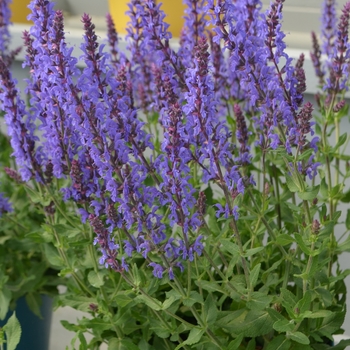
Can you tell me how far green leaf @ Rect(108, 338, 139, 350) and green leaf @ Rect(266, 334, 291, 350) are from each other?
186mm

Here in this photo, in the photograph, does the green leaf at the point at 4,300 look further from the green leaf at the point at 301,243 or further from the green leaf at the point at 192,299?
the green leaf at the point at 301,243

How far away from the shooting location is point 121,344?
89 cm

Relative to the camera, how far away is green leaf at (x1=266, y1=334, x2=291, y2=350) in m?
0.82

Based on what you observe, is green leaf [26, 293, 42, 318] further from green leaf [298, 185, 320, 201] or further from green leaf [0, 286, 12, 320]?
green leaf [298, 185, 320, 201]

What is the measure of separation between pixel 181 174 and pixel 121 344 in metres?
0.29

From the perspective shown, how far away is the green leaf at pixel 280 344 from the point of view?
0.82 meters

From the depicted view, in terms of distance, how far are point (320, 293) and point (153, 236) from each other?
26 centimetres

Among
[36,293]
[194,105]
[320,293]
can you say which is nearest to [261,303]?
[320,293]

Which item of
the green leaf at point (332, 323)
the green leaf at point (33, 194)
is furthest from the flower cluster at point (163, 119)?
the green leaf at point (332, 323)

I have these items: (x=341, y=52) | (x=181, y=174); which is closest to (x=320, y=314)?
(x=181, y=174)

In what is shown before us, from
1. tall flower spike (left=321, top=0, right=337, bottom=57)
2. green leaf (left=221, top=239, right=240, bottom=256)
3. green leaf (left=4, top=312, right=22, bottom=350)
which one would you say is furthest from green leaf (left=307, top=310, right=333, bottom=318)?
tall flower spike (left=321, top=0, right=337, bottom=57)

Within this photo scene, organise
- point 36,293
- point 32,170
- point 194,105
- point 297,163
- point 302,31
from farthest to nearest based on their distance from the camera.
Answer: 1. point 302,31
2. point 36,293
3. point 32,170
4. point 297,163
5. point 194,105

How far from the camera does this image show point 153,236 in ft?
2.43

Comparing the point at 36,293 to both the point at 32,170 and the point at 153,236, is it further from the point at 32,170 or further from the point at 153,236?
the point at 153,236
